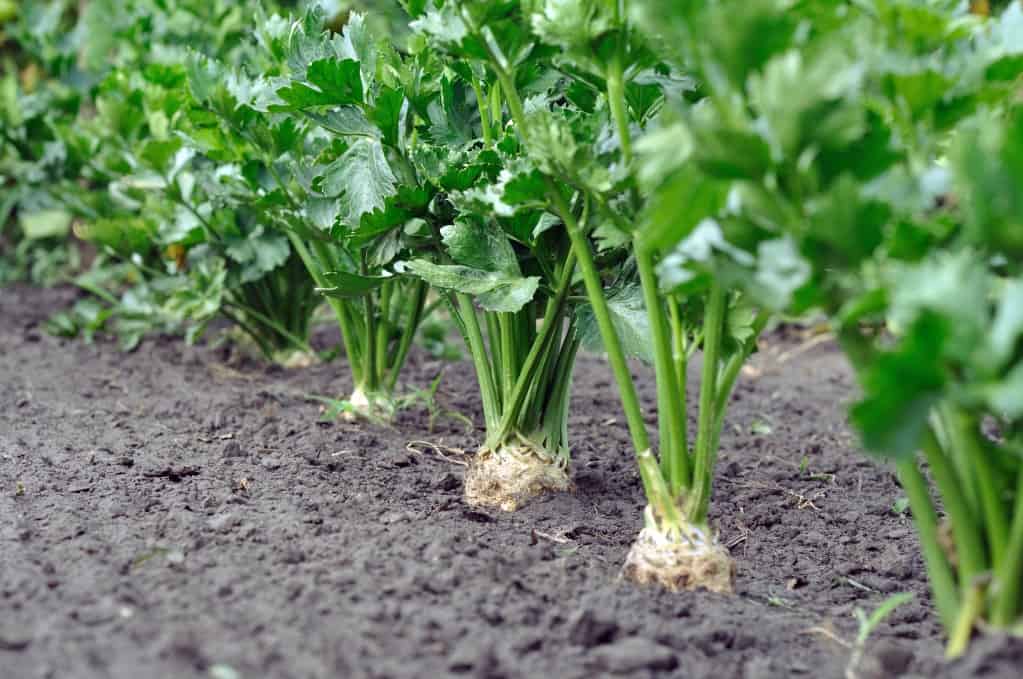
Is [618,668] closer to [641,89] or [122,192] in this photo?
[641,89]

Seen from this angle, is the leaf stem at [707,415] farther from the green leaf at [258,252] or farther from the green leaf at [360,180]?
the green leaf at [258,252]

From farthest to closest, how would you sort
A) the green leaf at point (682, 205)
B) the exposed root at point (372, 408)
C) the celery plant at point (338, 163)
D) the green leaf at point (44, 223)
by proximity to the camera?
1. the green leaf at point (44, 223)
2. the exposed root at point (372, 408)
3. the celery plant at point (338, 163)
4. the green leaf at point (682, 205)

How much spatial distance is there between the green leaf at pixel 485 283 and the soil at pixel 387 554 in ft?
1.37

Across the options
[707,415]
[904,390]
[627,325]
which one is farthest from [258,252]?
[904,390]

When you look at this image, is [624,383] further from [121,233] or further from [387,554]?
[121,233]

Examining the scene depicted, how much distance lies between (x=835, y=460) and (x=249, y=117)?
1.66 meters

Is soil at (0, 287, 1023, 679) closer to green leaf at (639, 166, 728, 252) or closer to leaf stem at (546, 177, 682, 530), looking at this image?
leaf stem at (546, 177, 682, 530)

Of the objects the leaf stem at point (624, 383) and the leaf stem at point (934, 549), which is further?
the leaf stem at point (624, 383)

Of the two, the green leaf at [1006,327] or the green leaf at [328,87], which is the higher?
the green leaf at [328,87]

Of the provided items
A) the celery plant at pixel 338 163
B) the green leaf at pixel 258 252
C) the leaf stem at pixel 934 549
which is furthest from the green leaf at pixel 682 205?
the green leaf at pixel 258 252

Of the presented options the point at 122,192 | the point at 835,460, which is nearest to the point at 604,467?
the point at 835,460

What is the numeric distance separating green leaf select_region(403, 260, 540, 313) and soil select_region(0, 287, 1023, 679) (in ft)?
1.37

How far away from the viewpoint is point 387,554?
64.8 inches

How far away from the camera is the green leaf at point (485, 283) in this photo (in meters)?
1.80
